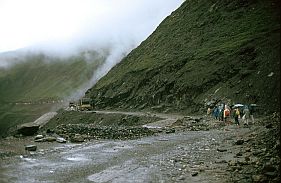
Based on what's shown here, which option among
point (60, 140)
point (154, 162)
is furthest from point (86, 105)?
point (154, 162)

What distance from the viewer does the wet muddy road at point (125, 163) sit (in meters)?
20.7

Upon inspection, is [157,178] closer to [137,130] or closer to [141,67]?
[137,130]

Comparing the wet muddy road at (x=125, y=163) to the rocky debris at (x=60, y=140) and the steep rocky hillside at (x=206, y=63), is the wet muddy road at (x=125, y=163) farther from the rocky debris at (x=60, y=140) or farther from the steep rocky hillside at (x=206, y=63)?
the steep rocky hillside at (x=206, y=63)

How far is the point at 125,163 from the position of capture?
25516mm

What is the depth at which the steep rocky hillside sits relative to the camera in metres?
61.7

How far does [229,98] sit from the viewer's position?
6175 centimetres

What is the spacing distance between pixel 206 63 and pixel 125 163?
55513 mm

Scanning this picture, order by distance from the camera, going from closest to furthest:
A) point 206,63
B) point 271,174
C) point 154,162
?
point 271,174, point 154,162, point 206,63

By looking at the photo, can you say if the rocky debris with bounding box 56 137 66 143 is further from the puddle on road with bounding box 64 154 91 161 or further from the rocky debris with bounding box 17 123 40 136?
the puddle on road with bounding box 64 154 91 161

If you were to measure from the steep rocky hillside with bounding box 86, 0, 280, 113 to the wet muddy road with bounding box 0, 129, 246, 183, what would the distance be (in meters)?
25.2

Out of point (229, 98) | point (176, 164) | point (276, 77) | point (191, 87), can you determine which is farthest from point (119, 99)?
point (176, 164)

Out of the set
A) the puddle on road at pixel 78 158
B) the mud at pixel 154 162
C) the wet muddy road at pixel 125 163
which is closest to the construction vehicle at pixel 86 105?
the mud at pixel 154 162

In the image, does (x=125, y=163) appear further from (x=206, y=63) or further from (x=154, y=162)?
(x=206, y=63)

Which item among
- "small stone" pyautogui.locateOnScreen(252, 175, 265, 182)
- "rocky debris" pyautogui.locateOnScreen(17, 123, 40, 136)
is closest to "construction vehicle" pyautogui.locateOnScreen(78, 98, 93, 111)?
"rocky debris" pyautogui.locateOnScreen(17, 123, 40, 136)
